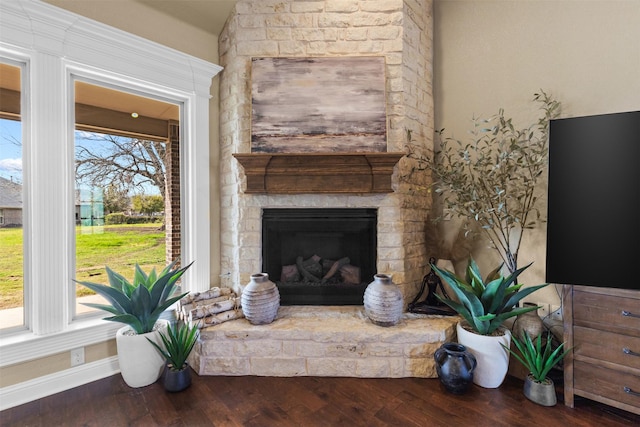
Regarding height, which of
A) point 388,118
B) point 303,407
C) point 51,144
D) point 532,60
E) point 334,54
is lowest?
point 303,407

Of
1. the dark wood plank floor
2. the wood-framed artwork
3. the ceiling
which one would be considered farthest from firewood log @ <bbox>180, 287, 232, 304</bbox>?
the ceiling

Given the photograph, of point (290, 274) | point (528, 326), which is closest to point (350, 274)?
point (290, 274)

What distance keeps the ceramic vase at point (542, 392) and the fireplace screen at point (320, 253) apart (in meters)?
1.19

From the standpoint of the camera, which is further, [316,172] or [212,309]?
[316,172]

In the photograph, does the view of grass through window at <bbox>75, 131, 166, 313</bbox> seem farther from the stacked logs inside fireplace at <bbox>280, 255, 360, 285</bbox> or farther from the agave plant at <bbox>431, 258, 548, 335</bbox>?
the agave plant at <bbox>431, 258, 548, 335</bbox>

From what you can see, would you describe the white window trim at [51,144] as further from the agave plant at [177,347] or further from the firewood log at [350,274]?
the firewood log at [350,274]

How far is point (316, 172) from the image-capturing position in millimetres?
2270

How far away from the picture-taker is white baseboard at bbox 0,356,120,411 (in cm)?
172

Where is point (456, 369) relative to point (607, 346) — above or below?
below

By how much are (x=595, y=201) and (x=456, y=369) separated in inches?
47.5

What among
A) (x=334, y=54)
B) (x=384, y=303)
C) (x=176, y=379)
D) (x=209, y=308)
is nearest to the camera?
(x=176, y=379)

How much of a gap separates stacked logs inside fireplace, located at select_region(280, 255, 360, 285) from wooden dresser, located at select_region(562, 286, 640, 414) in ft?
4.63

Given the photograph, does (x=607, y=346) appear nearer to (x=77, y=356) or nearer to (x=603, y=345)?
(x=603, y=345)

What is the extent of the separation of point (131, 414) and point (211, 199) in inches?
62.5
